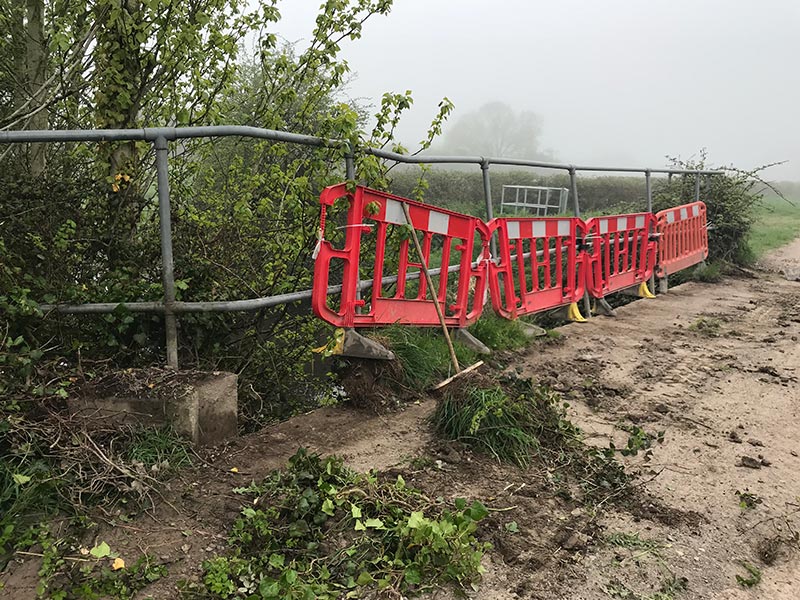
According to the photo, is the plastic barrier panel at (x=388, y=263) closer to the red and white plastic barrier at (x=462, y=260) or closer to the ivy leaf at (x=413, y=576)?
the red and white plastic barrier at (x=462, y=260)

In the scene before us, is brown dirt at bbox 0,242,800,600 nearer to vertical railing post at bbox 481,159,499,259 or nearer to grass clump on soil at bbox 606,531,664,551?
grass clump on soil at bbox 606,531,664,551

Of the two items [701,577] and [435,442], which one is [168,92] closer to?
[435,442]

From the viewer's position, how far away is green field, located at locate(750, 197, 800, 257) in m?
13.8

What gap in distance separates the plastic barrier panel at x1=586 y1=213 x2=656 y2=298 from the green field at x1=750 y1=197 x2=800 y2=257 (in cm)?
467

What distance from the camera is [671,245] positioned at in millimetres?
9844

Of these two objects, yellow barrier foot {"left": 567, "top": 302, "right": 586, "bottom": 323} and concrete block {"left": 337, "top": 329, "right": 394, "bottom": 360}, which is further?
yellow barrier foot {"left": 567, "top": 302, "right": 586, "bottom": 323}

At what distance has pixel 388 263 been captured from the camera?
4.82 m

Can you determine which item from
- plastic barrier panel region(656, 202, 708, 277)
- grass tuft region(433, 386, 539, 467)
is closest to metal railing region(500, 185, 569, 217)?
plastic barrier panel region(656, 202, 708, 277)

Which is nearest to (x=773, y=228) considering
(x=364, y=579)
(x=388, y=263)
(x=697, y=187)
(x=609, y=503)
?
(x=697, y=187)

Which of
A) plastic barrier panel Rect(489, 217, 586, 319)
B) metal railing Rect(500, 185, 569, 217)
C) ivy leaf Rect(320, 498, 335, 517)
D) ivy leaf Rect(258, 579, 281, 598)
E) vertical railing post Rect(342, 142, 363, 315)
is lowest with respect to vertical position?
ivy leaf Rect(258, 579, 281, 598)

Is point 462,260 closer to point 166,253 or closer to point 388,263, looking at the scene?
point 388,263

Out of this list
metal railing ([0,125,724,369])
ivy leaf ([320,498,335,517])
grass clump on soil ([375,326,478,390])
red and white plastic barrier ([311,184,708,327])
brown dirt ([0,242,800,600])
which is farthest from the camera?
grass clump on soil ([375,326,478,390])

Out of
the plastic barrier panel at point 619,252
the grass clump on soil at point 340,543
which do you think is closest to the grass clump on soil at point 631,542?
the grass clump on soil at point 340,543

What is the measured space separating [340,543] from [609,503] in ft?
4.36
